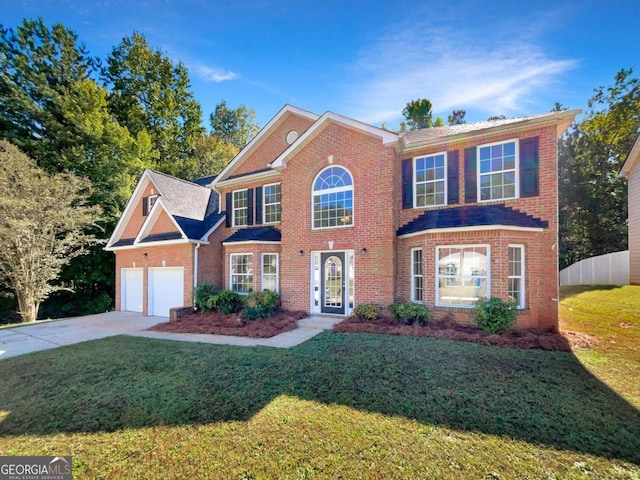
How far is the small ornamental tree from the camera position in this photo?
14.3 m

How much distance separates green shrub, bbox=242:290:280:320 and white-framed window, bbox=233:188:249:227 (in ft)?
14.5

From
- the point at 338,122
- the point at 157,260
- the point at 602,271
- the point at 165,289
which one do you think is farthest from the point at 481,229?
the point at 602,271

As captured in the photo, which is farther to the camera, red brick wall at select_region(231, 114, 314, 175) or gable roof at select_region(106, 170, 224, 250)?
red brick wall at select_region(231, 114, 314, 175)

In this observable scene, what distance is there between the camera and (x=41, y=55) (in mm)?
19797

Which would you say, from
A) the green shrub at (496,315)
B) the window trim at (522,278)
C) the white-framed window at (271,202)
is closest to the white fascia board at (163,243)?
the white-framed window at (271,202)

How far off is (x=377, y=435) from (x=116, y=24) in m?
16.0

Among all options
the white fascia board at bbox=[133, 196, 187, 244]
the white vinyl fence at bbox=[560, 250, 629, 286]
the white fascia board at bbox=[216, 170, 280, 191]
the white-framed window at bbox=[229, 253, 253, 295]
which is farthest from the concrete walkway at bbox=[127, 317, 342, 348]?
the white vinyl fence at bbox=[560, 250, 629, 286]

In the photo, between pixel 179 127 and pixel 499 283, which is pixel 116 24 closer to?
pixel 499 283

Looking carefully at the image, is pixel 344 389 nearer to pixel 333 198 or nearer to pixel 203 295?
pixel 333 198

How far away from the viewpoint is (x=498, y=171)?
9281 millimetres

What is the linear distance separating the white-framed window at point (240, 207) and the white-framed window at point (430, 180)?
807cm

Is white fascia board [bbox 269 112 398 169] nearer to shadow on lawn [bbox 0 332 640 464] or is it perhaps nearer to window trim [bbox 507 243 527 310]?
window trim [bbox 507 243 527 310]

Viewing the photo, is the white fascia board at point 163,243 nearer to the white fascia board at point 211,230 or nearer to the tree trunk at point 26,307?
the white fascia board at point 211,230

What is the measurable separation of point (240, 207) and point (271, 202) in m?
1.96
